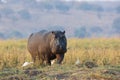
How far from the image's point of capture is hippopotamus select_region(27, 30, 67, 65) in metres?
12.8

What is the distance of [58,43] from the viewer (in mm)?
12781

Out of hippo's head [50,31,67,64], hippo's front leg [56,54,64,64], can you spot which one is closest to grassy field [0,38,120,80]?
hippo's front leg [56,54,64,64]

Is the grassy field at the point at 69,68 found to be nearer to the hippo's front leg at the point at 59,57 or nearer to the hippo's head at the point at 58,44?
the hippo's front leg at the point at 59,57

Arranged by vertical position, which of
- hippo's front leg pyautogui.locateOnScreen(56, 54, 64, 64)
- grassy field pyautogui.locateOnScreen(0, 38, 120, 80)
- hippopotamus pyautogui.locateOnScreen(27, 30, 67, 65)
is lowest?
grassy field pyautogui.locateOnScreen(0, 38, 120, 80)

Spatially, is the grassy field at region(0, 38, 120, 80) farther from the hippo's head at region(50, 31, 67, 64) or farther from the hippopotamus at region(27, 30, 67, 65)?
the hippopotamus at region(27, 30, 67, 65)

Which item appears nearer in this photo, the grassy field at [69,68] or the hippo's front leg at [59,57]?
the grassy field at [69,68]

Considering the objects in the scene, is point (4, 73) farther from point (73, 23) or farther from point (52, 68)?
point (73, 23)

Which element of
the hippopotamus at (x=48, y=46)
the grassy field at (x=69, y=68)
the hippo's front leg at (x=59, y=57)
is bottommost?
the grassy field at (x=69, y=68)

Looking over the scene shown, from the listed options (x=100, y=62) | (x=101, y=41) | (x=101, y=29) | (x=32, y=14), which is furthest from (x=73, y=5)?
(x=100, y=62)

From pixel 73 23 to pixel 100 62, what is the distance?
245 feet

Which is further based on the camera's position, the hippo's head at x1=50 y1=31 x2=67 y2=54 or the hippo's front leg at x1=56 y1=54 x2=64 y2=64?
the hippo's front leg at x1=56 y1=54 x2=64 y2=64

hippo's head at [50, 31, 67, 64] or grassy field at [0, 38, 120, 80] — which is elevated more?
hippo's head at [50, 31, 67, 64]

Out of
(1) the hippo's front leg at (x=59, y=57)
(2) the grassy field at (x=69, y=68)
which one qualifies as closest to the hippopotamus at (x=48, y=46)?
(1) the hippo's front leg at (x=59, y=57)

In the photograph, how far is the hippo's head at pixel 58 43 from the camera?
12750 millimetres
